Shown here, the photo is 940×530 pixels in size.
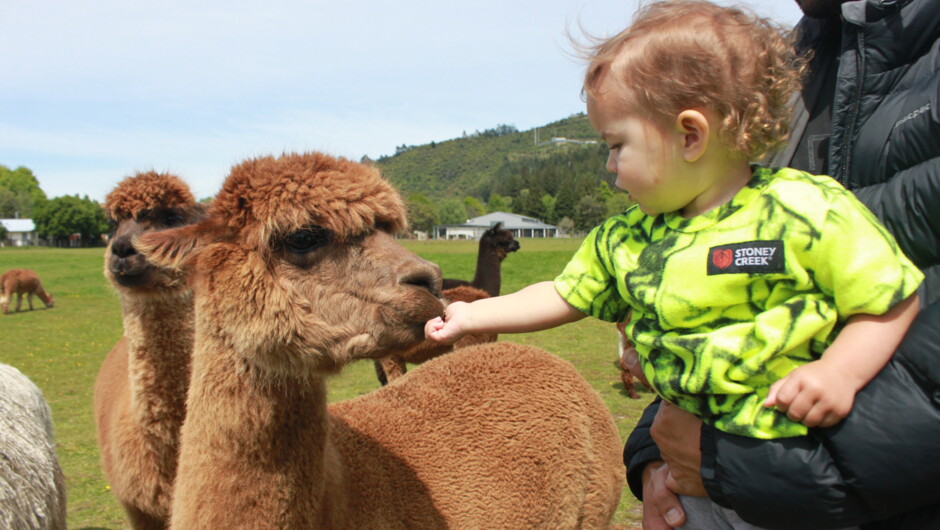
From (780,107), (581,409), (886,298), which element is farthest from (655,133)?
(581,409)

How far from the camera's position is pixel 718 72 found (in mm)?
1396

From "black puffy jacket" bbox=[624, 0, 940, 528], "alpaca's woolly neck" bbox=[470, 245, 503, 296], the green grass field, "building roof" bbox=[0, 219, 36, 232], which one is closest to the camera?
"black puffy jacket" bbox=[624, 0, 940, 528]

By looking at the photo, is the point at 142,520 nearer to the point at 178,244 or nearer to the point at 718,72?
the point at 178,244

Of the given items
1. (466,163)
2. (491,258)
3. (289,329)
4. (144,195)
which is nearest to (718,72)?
(289,329)

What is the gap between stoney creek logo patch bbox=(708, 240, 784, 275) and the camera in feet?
4.24

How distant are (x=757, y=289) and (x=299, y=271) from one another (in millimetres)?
1383

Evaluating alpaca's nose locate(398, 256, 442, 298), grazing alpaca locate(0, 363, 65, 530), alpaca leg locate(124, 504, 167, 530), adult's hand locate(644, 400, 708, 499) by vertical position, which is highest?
alpaca's nose locate(398, 256, 442, 298)

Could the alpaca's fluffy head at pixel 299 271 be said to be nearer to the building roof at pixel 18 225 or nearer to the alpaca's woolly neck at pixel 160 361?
the alpaca's woolly neck at pixel 160 361

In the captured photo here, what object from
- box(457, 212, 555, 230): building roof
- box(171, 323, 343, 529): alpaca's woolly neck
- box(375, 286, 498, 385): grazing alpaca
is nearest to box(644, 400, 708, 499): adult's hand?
box(171, 323, 343, 529): alpaca's woolly neck

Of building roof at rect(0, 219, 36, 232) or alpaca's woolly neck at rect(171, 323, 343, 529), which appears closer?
alpaca's woolly neck at rect(171, 323, 343, 529)

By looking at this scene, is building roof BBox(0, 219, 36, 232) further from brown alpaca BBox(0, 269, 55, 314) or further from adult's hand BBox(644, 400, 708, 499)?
adult's hand BBox(644, 400, 708, 499)

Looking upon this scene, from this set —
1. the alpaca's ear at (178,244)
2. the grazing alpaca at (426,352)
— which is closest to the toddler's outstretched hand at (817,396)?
the alpaca's ear at (178,244)

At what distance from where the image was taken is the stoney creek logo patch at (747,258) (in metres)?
1.29

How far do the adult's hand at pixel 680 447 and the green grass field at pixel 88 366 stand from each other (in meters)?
1.16
